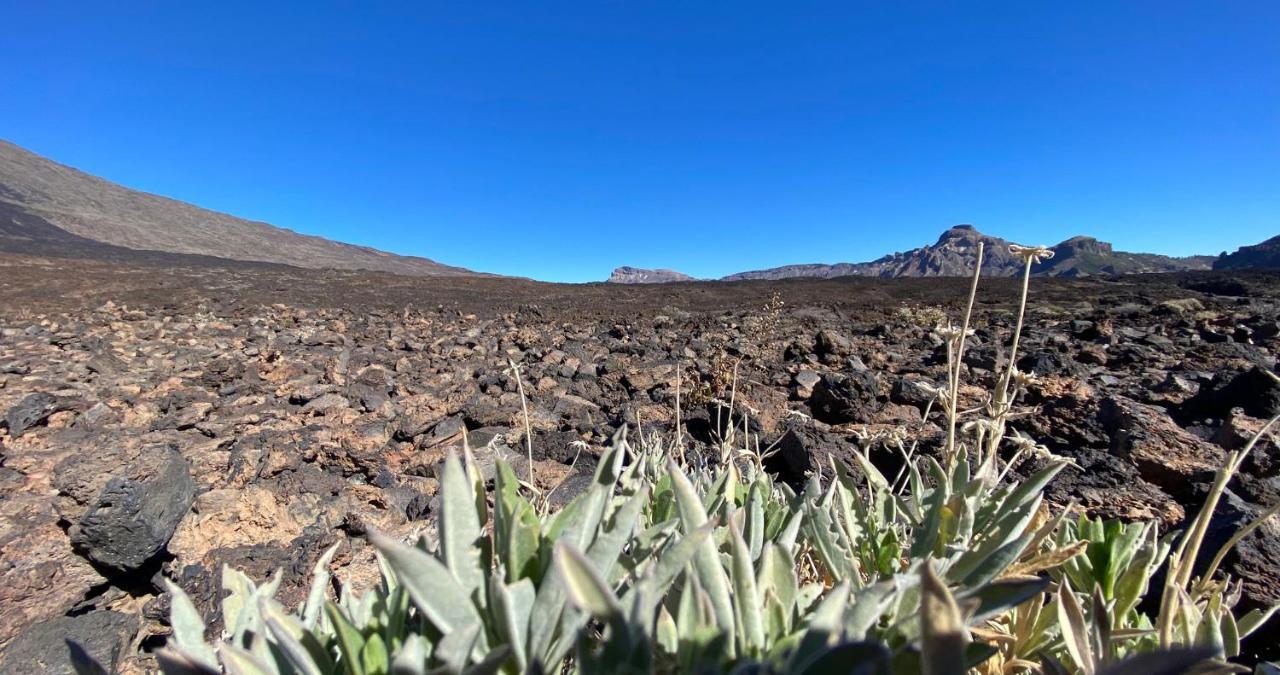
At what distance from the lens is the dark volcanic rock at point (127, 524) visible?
2.10 m

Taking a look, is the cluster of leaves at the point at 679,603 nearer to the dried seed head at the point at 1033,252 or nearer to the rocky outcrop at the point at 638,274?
the dried seed head at the point at 1033,252

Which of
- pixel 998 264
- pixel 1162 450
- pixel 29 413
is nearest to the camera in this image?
pixel 1162 450

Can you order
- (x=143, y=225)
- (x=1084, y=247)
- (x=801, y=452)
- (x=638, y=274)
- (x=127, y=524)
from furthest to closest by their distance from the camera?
(x=638, y=274) < (x=1084, y=247) < (x=143, y=225) < (x=801, y=452) < (x=127, y=524)

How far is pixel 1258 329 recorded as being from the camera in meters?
6.45

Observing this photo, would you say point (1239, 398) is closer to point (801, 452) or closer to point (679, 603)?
point (801, 452)

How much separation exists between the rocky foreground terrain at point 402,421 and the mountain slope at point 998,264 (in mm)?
46418

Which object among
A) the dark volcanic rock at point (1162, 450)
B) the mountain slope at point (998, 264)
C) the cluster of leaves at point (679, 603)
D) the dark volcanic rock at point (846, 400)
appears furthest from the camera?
the mountain slope at point (998, 264)

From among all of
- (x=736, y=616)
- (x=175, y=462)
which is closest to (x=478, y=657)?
(x=736, y=616)

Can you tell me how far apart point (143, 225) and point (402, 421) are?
48.6 m

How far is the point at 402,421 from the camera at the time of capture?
12.5 feet

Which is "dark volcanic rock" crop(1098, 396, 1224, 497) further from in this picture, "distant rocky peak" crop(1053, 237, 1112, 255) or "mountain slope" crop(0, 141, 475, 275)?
"distant rocky peak" crop(1053, 237, 1112, 255)

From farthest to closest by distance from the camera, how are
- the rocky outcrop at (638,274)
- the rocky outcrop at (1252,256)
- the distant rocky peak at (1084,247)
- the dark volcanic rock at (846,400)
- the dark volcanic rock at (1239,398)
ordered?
the rocky outcrop at (638,274)
the distant rocky peak at (1084,247)
the rocky outcrop at (1252,256)
the dark volcanic rock at (846,400)
the dark volcanic rock at (1239,398)

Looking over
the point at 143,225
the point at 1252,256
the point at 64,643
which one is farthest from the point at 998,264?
the point at 64,643

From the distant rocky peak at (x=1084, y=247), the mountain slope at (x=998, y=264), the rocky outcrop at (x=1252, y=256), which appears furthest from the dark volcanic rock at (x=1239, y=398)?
the distant rocky peak at (x=1084, y=247)
